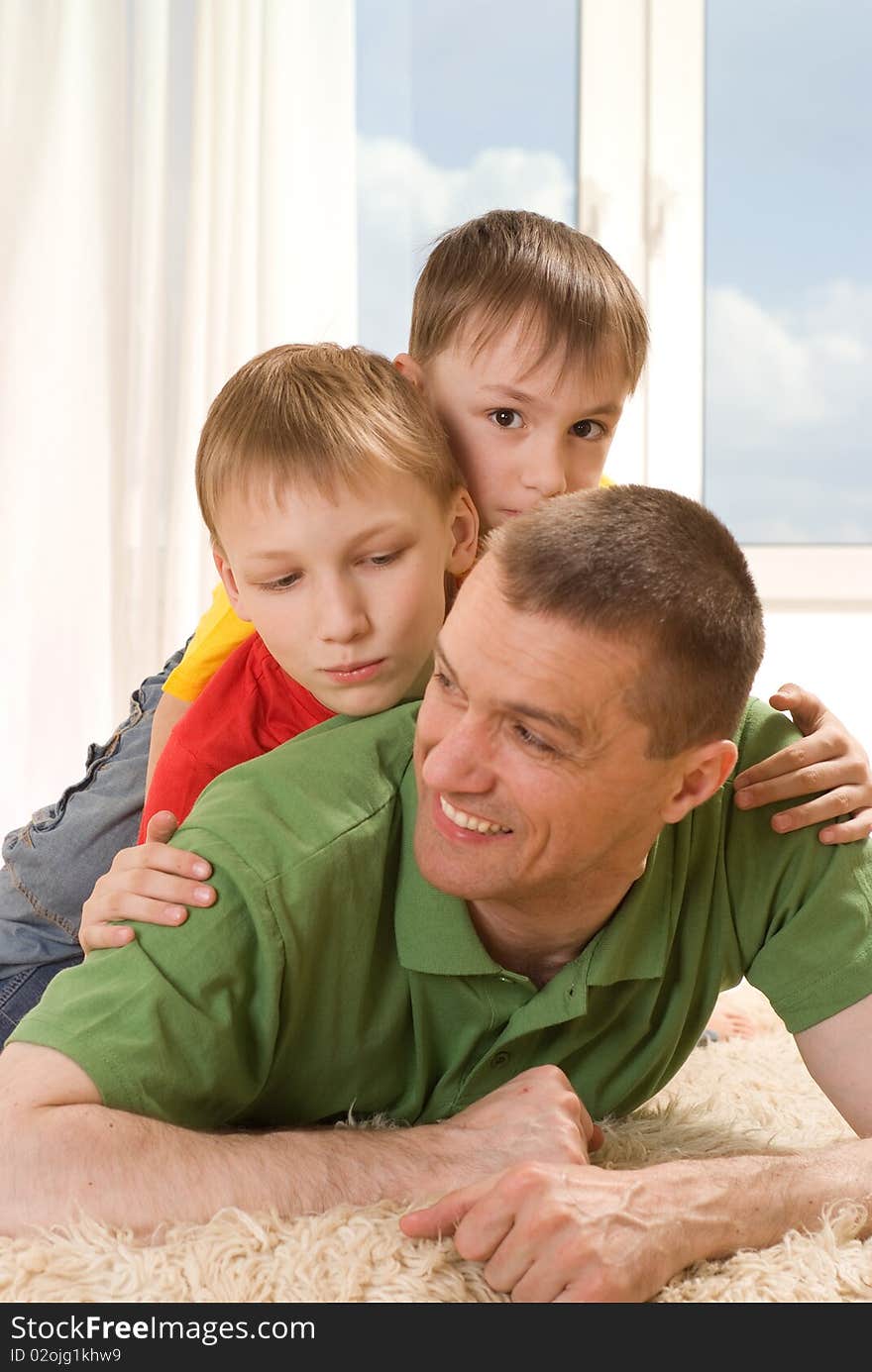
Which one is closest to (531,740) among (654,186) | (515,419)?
(515,419)

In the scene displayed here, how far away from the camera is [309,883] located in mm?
1317

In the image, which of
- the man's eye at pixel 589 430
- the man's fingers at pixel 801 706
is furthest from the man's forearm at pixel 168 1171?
the man's eye at pixel 589 430

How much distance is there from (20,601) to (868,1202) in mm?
2846

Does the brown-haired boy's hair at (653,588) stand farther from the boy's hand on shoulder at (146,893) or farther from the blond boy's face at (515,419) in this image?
the blond boy's face at (515,419)

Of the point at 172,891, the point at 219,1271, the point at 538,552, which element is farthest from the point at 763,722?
the point at 219,1271

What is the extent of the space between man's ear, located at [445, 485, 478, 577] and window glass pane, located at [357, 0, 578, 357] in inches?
89.8

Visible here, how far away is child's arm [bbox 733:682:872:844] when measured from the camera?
4.99ft

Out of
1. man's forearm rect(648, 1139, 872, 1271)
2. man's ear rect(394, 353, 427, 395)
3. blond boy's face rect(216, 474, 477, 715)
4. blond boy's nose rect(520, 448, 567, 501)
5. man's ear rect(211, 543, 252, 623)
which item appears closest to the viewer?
man's forearm rect(648, 1139, 872, 1271)

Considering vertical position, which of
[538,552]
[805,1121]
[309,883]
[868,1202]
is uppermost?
[538,552]

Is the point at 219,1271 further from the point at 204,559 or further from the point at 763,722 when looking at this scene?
the point at 204,559

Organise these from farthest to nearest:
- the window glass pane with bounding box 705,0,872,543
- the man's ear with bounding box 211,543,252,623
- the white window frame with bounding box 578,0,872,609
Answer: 1. the window glass pane with bounding box 705,0,872,543
2. the white window frame with bounding box 578,0,872,609
3. the man's ear with bounding box 211,543,252,623

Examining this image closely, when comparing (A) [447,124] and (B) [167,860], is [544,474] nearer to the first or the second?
(B) [167,860]

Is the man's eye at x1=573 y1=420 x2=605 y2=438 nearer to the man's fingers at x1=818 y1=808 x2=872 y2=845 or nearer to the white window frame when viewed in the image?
the man's fingers at x1=818 y1=808 x2=872 y2=845

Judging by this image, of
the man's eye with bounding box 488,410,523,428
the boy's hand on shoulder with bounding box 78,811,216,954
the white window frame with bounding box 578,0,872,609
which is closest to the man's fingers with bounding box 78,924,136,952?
the boy's hand on shoulder with bounding box 78,811,216,954
